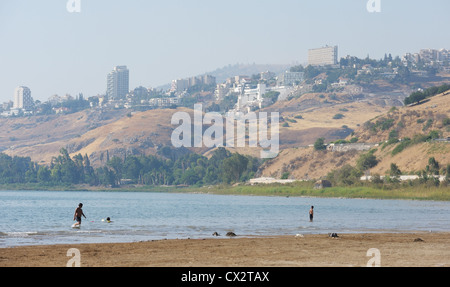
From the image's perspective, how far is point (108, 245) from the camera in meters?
33.0

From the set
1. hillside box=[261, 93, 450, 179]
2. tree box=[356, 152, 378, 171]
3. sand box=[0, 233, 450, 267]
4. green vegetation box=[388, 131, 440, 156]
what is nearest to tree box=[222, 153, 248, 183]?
hillside box=[261, 93, 450, 179]

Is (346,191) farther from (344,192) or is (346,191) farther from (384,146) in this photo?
(384,146)

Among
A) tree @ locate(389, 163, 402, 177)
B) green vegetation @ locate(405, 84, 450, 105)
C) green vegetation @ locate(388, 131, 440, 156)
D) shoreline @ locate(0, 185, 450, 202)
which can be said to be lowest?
shoreline @ locate(0, 185, 450, 202)

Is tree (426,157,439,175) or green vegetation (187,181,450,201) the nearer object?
green vegetation (187,181,450,201)

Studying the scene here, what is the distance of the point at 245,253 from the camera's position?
93.8ft

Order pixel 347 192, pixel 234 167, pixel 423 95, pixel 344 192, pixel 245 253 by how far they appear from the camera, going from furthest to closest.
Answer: pixel 423 95
pixel 234 167
pixel 344 192
pixel 347 192
pixel 245 253

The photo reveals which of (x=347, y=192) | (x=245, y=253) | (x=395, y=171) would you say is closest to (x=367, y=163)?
(x=347, y=192)

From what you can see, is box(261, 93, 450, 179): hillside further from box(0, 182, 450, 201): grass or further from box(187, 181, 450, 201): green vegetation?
box(0, 182, 450, 201): grass

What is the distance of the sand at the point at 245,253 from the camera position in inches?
982

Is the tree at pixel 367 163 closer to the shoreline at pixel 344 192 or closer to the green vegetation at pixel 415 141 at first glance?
the green vegetation at pixel 415 141

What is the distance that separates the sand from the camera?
81.8ft
